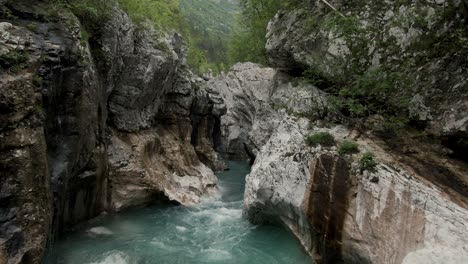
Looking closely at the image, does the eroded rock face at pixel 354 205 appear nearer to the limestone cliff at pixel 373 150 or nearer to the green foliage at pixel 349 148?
the limestone cliff at pixel 373 150

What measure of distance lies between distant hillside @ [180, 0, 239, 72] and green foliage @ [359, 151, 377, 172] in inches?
874

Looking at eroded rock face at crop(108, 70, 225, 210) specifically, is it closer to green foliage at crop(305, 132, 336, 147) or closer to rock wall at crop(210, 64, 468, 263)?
rock wall at crop(210, 64, 468, 263)

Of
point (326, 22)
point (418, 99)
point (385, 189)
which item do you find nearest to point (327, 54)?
point (326, 22)

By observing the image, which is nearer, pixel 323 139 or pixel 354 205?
pixel 354 205

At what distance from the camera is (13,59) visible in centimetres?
876

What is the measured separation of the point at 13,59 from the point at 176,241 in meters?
7.42

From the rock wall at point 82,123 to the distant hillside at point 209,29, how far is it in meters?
12.2

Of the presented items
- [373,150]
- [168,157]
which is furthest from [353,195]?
[168,157]

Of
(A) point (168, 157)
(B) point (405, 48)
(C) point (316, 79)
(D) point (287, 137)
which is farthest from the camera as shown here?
(A) point (168, 157)

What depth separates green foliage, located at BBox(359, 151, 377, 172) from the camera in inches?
384

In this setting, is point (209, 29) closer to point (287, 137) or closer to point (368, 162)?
point (287, 137)

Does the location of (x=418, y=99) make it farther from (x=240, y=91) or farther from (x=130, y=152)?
(x=240, y=91)

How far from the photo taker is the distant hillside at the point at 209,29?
49594 millimetres

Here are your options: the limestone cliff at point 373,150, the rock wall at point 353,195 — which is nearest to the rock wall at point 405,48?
the limestone cliff at point 373,150
